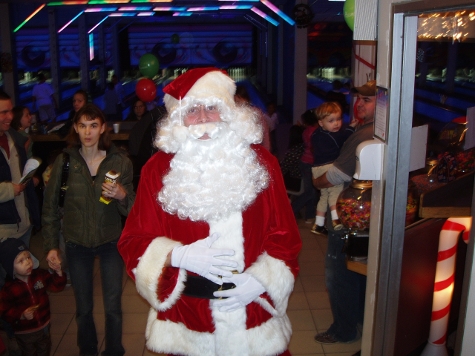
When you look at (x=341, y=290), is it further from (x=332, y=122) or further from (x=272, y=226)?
(x=332, y=122)

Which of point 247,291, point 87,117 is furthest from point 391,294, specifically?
point 87,117

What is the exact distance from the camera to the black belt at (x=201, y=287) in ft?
6.90

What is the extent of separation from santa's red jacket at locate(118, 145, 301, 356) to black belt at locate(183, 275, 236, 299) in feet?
0.10

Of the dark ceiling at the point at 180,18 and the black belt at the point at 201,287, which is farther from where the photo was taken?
the dark ceiling at the point at 180,18

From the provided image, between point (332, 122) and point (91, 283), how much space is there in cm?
244

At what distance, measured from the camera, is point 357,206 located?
8.98ft

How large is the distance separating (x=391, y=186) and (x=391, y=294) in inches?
19.1

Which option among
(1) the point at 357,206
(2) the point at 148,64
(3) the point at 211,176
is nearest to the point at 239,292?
(3) the point at 211,176

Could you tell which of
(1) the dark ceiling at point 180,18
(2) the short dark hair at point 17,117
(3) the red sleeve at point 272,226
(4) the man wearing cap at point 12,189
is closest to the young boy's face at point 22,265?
(4) the man wearing cap at point 12,189

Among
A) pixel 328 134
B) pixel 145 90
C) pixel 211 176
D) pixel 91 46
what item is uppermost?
pixel 211 176

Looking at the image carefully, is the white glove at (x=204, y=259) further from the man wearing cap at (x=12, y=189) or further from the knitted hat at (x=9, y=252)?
the man wearing cap at (x=12, y=189)

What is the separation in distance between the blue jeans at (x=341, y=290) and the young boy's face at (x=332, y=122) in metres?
1.45

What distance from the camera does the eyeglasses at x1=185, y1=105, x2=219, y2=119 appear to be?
2.20 metres

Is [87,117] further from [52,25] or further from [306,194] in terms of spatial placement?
[52,25]
